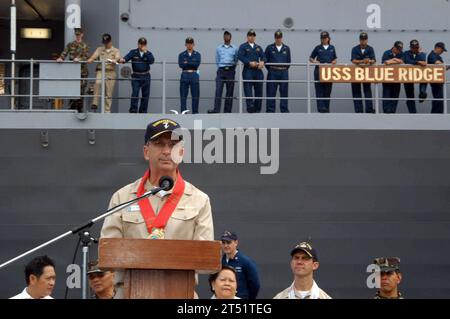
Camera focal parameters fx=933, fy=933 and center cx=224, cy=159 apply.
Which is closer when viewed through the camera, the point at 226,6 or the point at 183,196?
the point at 183,196

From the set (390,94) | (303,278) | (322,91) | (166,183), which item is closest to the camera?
(166,183)

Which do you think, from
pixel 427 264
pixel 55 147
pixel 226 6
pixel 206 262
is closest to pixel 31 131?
pixel 55 147

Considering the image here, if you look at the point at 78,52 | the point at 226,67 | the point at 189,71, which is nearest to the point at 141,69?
the point at 189,71

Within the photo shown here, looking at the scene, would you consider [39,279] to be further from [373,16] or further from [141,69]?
[373,16]

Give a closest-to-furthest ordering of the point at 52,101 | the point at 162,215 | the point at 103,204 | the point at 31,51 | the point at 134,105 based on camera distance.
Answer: the point at 162,215 → the point at 103,204 → the point at 134,105 → the point at 52,101 → the point at 31,51

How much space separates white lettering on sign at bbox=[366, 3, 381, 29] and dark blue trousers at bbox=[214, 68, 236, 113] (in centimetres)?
250

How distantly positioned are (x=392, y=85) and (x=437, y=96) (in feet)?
2.32

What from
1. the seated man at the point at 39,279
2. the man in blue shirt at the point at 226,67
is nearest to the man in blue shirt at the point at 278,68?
the man in blue shirt at the point at 226,67

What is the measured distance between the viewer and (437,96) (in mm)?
13812

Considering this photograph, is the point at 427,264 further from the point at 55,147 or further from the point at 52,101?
the point at 52,101

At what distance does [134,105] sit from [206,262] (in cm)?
900

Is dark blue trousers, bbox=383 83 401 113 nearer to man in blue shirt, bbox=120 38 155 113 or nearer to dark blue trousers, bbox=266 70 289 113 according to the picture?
dark blue trousers, bbox=266 70 289 113
